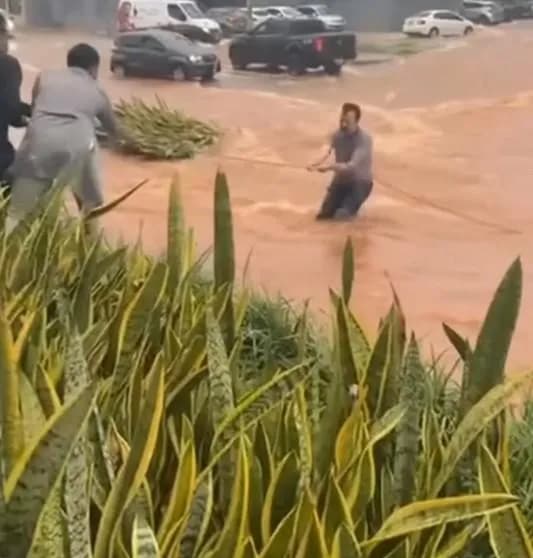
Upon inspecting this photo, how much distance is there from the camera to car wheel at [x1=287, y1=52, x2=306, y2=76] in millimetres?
13172

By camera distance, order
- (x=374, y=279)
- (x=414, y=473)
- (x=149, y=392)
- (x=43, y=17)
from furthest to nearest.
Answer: (x=43, y=17)
(x=374, y=279)
(x=414, y=473)
(x=149, y=392)

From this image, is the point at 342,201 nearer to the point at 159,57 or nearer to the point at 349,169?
the point at 349,169

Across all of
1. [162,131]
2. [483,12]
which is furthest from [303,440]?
[483,12]

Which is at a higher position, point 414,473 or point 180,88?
point 414,473

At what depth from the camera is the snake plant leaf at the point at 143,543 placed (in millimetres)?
1562

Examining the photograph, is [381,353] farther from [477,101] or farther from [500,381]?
[477,101]

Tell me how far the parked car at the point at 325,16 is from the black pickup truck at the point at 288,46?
8cm

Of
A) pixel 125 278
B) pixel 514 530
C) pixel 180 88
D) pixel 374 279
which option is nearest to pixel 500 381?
pixel 514 530

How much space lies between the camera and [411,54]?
14062 millimetres

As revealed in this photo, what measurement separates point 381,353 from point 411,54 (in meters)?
12.1

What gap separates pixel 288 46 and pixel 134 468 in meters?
11.6

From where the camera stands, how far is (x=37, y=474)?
1.65m

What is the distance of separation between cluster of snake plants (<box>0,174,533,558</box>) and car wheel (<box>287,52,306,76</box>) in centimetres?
1057

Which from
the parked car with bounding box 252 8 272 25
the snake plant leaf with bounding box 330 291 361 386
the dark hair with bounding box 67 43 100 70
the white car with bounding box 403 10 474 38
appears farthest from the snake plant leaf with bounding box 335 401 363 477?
Answer: the white car with bounding box 403 10 474 38
